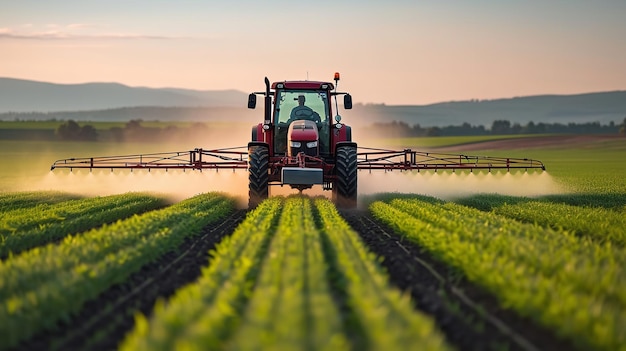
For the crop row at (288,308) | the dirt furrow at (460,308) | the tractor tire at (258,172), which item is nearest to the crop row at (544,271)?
the dirt furrow at (460,308)

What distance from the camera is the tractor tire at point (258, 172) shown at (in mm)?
22156

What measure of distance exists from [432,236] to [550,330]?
5985mm

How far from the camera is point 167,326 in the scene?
7.70 m

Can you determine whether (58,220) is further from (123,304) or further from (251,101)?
(123,304)

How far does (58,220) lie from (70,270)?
27.1ft

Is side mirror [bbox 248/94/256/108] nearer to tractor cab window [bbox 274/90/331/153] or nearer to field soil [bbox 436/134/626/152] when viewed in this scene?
tractor cab window [bbox 274/90/331/153]

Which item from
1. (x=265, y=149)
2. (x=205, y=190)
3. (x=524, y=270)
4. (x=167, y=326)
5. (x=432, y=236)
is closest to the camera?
(x=167, y=326)

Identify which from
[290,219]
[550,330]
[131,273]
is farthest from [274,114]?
[550,330]

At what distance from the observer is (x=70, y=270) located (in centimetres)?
1078

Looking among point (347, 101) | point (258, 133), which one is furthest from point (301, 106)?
point (347, 101)

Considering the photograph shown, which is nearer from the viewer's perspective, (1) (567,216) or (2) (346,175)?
(1) (567,216)

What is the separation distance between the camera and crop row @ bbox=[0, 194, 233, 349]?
29.0ft

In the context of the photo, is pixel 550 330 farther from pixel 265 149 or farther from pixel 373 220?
pixel 265 149

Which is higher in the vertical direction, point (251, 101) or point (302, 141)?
point (251, 101)
